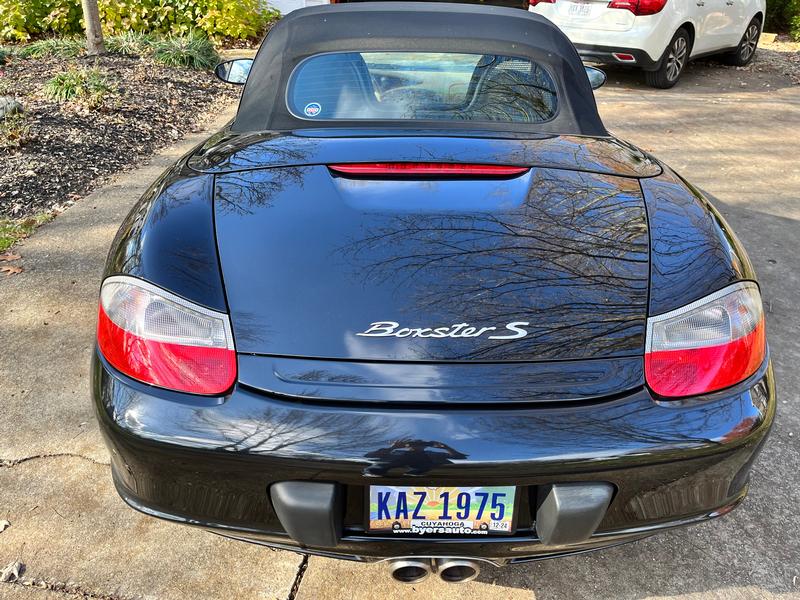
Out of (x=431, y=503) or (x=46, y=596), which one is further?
(x=46, y=596)

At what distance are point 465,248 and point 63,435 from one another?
68.0 inches

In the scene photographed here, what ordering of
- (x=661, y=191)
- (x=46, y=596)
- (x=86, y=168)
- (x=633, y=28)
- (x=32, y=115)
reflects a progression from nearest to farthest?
1. (x=46, y=596)
2. (x=661, y=191)
3. (x=86, y=168)
4. (x=32, y=115)
5. (x=633, y=28)

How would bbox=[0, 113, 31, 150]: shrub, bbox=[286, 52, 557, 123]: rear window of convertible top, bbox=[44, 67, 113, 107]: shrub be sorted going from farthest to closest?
bbox=[44, 67, 113, 107]: shrub, bbox=[0, 113, 31, 150]: shrub, bbox=[286, 52, 557, 123]: rear window of convertible top

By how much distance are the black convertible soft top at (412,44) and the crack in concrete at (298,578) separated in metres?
A: 1.49

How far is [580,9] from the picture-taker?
26.5ft

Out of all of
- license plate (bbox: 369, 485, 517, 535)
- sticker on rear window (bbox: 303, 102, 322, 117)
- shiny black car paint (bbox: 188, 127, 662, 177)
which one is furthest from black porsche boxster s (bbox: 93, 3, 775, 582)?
sticker on rear window (bbox: 303, 102, 322, 117)

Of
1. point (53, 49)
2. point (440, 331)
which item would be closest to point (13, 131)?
point (53, 49)

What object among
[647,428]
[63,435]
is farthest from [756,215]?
[63,435]

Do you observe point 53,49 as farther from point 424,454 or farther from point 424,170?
point 424,454

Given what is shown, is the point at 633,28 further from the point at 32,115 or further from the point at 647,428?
the point at 647,428

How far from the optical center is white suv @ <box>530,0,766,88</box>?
25.6ft

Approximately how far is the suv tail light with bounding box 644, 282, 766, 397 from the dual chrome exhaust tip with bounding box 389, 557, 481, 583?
61 centimetres

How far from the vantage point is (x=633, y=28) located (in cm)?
783

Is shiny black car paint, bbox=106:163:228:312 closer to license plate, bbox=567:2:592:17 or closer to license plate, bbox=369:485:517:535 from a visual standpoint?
license plate, bbox=369:485:517:535
